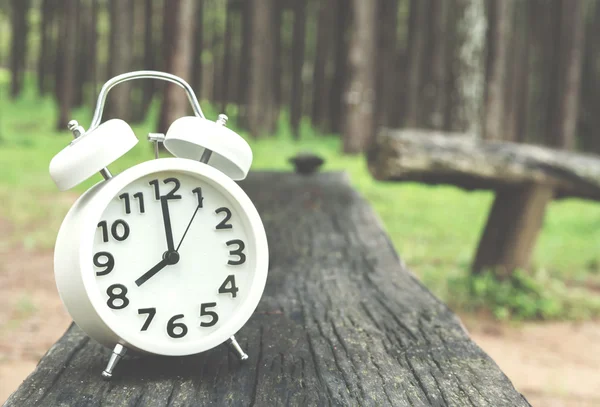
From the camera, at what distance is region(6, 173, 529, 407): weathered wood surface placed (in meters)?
1.25

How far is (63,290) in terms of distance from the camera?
4.47 ft

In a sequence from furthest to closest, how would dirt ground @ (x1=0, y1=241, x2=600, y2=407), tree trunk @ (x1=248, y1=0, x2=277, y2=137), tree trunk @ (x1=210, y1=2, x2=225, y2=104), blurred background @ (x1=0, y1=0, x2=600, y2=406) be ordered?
tree trunk @ (x1=210, y1=2, x2=225, y2=104) < tree trunk @ (x1=248, y1=0, x2=277, y2=137) < blurred background @ (x1=0, y1=0, x2=600, y2=406) < dirt ground @ (x1=0, y1=241, x2=600, y2=407)

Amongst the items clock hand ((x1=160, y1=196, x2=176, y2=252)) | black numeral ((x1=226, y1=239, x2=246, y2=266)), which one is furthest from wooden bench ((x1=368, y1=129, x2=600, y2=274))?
clock hand ((x1=160, y1=196, x2=176, y2=252))

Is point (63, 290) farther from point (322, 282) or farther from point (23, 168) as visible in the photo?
point (23, 168)

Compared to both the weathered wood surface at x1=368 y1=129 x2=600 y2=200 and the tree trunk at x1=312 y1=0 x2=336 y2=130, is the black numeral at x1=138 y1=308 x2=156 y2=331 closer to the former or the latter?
the weathered wood surface at x1=368 y1=129 x2=600 y2=200

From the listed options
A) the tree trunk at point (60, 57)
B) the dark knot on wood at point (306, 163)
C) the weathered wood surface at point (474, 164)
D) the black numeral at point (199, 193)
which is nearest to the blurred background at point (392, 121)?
the tree trunk at point (60, 57)

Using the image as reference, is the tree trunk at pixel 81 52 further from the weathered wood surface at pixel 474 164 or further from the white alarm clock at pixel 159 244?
the white alarm clock at pixel 159 244

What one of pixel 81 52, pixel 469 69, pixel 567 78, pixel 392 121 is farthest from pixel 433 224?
pixel 81 52

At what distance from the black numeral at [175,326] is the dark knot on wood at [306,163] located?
4.07 metres

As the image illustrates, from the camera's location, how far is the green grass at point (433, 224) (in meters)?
5.87

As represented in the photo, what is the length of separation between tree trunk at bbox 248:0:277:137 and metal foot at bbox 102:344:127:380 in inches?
630

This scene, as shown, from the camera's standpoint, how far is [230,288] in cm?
147

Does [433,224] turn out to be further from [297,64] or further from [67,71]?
[297,64]

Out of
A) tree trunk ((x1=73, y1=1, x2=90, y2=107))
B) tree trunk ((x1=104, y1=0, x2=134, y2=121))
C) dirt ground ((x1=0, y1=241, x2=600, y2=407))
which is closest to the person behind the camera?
dirt ground ((x1=0, y1=241, x2=600, y2=407))
